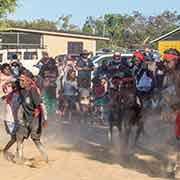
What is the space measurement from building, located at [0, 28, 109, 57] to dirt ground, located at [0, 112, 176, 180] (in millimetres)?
26124

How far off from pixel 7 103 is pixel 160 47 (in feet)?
61.9

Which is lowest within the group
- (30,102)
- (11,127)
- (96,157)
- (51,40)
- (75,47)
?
(96,157)

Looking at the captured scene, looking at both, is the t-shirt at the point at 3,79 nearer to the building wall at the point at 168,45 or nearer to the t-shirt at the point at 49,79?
the t-shirt at the point at 49,79

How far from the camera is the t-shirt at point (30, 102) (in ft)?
32.5

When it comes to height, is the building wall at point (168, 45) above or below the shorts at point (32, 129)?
above

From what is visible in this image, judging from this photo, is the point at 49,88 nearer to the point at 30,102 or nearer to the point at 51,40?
the point at 30,102

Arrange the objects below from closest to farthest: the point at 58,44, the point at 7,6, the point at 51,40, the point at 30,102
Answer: the point at 30,102, the point at 7,6, the point at 51,40, the point at 58,44

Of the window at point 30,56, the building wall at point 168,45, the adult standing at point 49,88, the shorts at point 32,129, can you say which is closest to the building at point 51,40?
the window at point 30,56

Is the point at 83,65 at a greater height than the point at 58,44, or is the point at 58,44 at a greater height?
the point at 58,44

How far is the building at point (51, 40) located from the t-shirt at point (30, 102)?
29331 mm

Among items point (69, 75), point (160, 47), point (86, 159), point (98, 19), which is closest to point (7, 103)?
point (86, 159)

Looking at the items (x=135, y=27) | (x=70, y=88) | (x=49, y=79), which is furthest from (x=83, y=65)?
(x=135, y=27)

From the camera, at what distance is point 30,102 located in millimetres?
9953

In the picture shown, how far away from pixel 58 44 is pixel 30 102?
33.7 m
